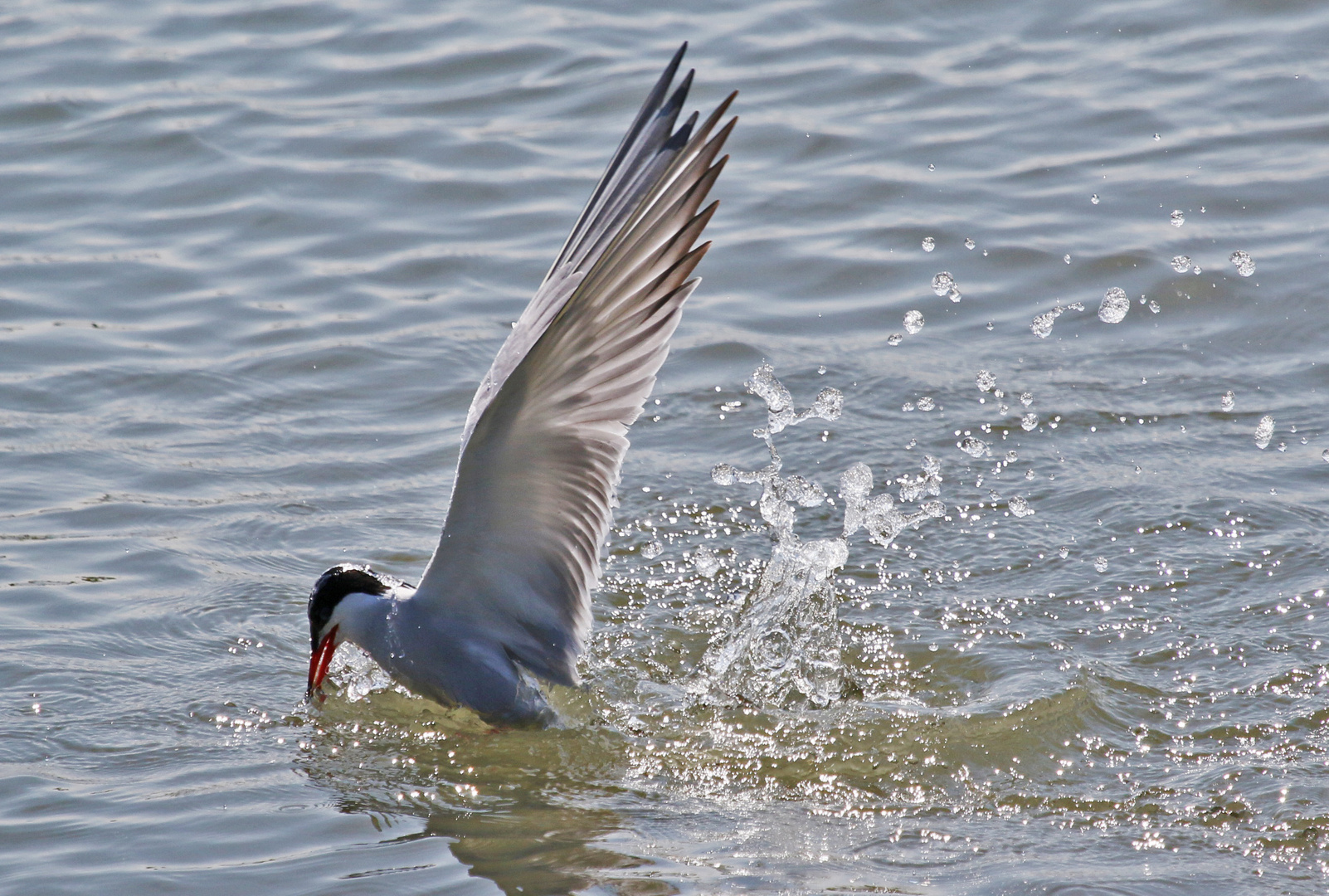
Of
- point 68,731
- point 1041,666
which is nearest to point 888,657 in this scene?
point 1041,666

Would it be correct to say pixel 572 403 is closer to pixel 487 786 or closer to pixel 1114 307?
pixel 487 786

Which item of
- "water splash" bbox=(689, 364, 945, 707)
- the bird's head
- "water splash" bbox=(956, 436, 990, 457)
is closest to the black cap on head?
the bird's head

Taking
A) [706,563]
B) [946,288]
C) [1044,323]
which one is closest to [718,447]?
[706,563]

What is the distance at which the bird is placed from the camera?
4.55 metres

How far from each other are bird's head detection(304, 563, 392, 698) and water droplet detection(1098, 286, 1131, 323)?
382 centimetres

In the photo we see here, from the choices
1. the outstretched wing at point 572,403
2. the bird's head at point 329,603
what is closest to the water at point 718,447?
the bird's head at point 329,603

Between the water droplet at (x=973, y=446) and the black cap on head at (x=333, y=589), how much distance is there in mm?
2612

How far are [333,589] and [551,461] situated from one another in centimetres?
84

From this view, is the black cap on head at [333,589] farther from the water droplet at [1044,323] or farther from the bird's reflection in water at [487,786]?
the water droplet at [1044,323]

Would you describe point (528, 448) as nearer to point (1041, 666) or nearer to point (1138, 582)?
point (1041, 666)

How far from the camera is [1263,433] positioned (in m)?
6.31

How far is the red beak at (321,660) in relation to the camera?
5047 mm

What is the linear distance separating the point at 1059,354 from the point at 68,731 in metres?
A: 4.51

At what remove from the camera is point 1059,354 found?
7199 millimetres
